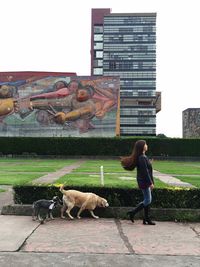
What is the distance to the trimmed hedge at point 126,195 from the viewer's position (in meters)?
9.51

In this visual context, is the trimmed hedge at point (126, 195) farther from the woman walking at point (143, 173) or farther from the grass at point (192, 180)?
the grass at point (192, 180)

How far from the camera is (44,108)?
5988cm

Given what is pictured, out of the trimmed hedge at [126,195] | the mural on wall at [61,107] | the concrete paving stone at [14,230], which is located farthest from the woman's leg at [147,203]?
the mural on wall at [61,107]

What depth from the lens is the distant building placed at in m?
78.8

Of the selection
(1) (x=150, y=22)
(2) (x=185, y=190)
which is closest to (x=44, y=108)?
(2) (x=185, y=190)

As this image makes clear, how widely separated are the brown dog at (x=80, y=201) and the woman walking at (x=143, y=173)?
82cm

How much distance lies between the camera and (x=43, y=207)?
28.6ft

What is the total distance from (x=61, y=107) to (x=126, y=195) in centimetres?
5051

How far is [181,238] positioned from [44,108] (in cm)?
5367

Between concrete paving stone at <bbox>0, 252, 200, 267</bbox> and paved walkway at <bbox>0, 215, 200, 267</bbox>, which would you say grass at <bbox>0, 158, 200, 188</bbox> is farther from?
concrete paving stone at <bbox>0, 252, 200, 267</bbox>

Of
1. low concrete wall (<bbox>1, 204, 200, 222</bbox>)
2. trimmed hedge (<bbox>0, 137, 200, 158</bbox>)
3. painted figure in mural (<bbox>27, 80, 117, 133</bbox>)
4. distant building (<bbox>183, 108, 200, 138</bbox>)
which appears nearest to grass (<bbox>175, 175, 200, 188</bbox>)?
low concrete wall (<bbox>1, 204, 200, 222</bbox>)

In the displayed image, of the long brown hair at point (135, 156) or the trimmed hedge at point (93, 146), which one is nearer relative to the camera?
the long brown hair at point (135, 156)

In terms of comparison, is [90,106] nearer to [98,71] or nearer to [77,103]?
[77,103]

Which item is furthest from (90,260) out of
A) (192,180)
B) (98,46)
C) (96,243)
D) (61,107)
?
(98,46)
